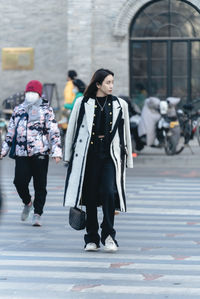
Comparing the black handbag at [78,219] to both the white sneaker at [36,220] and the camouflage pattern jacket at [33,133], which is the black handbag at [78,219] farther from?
the white sneaker at [36,220]

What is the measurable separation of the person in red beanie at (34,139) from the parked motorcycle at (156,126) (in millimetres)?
8864

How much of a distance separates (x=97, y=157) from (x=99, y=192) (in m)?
0.32

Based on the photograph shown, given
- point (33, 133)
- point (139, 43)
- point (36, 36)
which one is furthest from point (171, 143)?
point (33, 133)

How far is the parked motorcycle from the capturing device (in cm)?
1895

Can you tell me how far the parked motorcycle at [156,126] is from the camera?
62.2ft

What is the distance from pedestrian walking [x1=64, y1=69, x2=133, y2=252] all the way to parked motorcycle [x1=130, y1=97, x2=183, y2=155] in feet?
34.2

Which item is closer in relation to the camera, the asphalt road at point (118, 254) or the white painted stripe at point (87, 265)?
the asphalt road at point (118, 254)

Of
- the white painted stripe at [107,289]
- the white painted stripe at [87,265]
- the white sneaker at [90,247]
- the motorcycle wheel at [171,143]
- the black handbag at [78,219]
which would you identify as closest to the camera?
the white painted stripe at [107,289]

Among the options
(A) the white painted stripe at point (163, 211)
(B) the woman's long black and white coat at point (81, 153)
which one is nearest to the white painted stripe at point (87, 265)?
(B) the woman's long black and white coat at point (81, 153)

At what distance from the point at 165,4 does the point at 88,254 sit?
17413 millimetres

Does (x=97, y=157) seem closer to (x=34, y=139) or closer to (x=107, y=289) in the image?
(x=34, y=139)

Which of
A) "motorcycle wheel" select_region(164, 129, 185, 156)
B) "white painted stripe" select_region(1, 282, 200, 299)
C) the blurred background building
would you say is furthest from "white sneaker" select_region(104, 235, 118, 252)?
the blurred background building

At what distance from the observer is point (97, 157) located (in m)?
8.38

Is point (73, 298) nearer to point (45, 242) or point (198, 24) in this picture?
point (45, 242)
